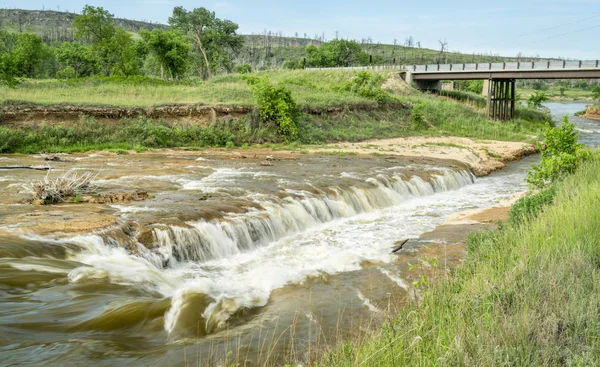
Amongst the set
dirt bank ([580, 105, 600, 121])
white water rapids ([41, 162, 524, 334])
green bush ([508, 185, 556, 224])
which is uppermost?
dirt bank ([580, 105, 600, 121])

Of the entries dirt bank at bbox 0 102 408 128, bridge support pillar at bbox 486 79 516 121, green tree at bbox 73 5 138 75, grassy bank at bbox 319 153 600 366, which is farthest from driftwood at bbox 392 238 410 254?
green tree at bbox 73 5 138 75

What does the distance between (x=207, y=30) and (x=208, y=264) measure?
207 ft

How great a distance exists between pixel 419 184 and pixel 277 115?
12.7 meters

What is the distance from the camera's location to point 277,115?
31156 millimetres

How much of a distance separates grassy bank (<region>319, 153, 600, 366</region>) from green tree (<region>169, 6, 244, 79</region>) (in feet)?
202

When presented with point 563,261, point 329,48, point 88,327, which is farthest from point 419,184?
point 329,48

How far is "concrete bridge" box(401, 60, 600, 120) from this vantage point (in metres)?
46.5

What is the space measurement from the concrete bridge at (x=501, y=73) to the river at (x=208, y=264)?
33083mm

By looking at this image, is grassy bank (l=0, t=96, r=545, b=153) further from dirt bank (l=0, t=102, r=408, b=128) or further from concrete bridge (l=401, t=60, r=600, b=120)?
concrete bridge (l=401, t=60, r=600, b=120)

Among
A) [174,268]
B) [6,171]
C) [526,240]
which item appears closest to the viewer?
Result: [526,240]

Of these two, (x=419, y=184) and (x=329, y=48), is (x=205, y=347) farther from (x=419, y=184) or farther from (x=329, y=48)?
(x=329, y=48)

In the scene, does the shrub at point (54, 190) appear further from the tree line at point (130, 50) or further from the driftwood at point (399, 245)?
the tree line at point (130, 50)

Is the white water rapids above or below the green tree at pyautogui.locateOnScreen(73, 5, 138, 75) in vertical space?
below

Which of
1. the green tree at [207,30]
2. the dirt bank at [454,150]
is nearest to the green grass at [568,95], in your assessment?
the green tree at [207,30]
